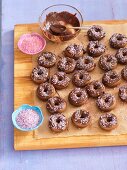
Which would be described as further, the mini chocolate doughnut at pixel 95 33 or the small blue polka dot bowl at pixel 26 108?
the mini chocolate doughnut at pixel 95 33

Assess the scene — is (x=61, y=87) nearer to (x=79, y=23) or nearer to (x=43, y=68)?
(x=43, y=68)

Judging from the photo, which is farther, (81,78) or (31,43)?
(31,43)

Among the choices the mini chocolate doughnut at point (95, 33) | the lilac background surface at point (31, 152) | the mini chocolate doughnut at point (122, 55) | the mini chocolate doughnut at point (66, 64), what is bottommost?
→ the lilac background surface at point (31, 152)

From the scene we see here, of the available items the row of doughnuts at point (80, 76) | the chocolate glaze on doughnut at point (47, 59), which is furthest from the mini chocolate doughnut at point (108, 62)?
the chocolate glaze on doughnut at point (47, 59)

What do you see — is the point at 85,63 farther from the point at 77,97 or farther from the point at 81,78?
the point at 77,97

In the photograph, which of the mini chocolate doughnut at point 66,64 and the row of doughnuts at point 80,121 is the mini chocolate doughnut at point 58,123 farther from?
the mini chocolate doughnut at point 66,64

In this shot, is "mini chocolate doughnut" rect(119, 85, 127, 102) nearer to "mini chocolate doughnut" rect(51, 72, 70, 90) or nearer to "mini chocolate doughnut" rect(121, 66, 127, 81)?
"mini chocolate doughnut" rect(121, 66, 127, 81)

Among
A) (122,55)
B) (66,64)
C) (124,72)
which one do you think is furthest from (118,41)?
(66,64)
